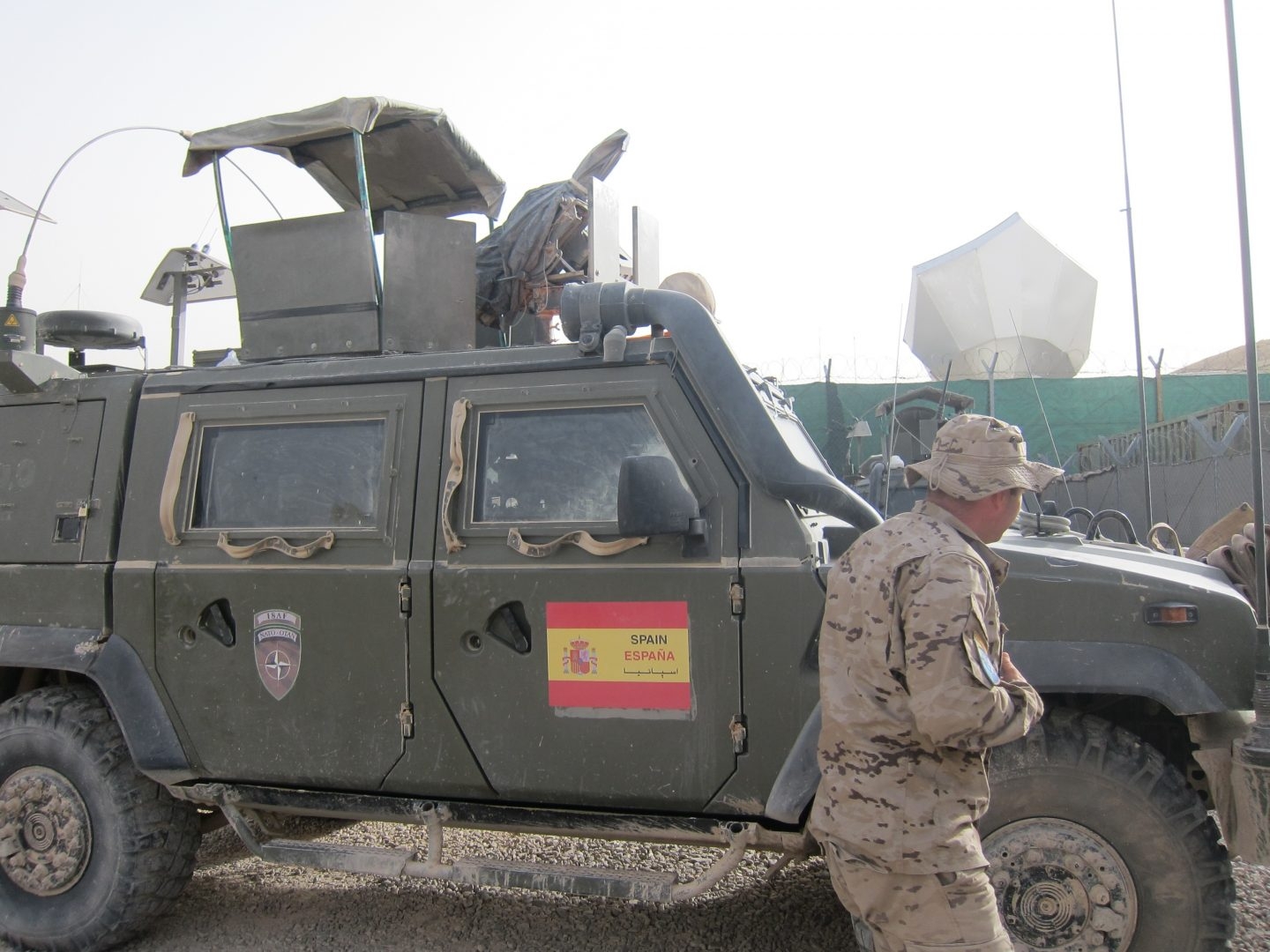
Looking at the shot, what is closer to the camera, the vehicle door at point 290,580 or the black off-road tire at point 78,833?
the vehicle door at point 290,580

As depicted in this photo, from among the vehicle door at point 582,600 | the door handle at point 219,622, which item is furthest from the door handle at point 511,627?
the door handle at point 219,622

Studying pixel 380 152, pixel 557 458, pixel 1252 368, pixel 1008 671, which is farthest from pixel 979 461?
pixel 380 152

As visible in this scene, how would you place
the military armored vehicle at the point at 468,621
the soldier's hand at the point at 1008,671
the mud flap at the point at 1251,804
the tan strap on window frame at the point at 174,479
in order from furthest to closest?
1. the tan strap on window frame at the point at 174,479
2. the military armored vehicle at the point at 468,621
3. the mud flap at the point at 1251,804
4. the soldier's hand at the point at 1008,671

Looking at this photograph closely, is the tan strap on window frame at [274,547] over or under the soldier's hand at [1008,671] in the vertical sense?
over

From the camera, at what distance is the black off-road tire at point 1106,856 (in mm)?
2861

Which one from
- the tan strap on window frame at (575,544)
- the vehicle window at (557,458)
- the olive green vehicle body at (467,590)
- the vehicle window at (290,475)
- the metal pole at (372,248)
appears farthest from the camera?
the metal pole at (372,248)

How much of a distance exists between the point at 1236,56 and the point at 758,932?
11.2 feet

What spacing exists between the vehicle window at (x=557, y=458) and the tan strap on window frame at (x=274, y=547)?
1.82 feet

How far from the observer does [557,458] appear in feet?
11.1

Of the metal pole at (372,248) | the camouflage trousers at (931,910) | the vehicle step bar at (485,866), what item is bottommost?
the vehicle step bar at (485,866)

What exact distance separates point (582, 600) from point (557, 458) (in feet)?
1.61

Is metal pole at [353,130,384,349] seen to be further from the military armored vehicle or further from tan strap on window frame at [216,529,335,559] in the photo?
tan strap on window frame at [216,529,335,559]

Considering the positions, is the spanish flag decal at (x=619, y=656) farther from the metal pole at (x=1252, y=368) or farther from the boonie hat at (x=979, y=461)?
the metal pole at (x=1252, y=368)

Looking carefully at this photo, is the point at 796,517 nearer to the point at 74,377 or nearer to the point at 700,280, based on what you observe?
the point at 700,280
